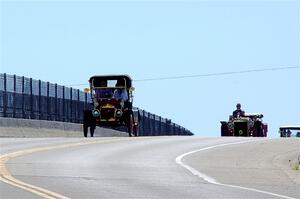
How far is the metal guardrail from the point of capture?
4566cm

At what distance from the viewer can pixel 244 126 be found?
51.4 meters

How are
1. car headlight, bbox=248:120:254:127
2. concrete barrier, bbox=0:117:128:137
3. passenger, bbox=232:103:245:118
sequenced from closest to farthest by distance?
concrete barrier, bbox=0:117:128:137, car headlight, bbox=248:120:254:127, passenger, bbox=232:103:245:118


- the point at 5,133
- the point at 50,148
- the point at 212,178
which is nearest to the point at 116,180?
the point at 212,178

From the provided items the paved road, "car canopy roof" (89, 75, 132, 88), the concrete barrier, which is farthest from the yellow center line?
"car canopy roof" (89, 75, 132, 88)

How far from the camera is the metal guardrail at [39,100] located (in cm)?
4566

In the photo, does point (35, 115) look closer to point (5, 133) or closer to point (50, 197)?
point (5, 133)

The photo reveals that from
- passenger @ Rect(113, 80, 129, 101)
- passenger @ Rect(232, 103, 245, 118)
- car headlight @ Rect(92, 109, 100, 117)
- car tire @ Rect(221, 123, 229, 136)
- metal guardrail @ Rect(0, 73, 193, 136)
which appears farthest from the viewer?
car tire @ Rect(221, 123, 229, 136)

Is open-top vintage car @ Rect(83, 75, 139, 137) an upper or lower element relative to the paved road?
upper

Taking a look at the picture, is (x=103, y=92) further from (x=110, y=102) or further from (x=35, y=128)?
(x=35, y=128)

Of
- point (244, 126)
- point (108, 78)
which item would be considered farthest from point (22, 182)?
point (244, 126)

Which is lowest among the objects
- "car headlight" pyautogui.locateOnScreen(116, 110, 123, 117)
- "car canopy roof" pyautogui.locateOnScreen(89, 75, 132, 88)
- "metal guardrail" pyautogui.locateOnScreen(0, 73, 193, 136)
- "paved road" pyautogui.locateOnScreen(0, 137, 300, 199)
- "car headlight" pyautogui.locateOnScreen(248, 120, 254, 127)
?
"paved road" pyautogui.locateOnScreen(0, 137, 300, 199)

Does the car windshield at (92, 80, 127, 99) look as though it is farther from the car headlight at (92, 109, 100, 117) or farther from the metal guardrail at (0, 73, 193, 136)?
the metal guardrail at (0, 73, 193, 136)

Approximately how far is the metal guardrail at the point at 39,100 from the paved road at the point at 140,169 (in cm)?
1192

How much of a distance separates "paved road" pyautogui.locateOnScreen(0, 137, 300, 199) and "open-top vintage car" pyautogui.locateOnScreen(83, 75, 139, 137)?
28.0 ft
